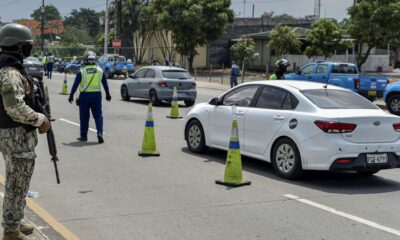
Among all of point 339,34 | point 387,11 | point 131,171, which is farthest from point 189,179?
point 339,34

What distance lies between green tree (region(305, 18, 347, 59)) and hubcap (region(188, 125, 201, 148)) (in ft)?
90.2

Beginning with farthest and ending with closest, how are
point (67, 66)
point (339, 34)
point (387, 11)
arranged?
point (67, 66) → point (339, 34) → point (387, 11)

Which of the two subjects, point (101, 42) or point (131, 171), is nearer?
point (131, 171)

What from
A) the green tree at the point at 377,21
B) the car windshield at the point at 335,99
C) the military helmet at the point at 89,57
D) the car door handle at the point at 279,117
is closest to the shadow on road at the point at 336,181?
the car door handle at the point at 279,117

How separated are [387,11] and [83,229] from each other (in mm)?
26826

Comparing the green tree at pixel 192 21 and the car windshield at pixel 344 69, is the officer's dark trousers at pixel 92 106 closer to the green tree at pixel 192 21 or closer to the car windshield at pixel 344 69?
the car windshield at pixel 344 69

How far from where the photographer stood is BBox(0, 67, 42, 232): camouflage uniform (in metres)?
4.80

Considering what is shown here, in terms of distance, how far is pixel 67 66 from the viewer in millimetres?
51750

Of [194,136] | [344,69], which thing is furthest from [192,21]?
[194,136]

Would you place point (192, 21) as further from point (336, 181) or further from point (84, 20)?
point (84, 20)

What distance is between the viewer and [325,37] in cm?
3731

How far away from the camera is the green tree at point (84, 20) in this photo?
155750mm

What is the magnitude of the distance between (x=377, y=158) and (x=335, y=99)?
118cm

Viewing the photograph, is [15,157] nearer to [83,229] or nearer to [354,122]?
[83,229]
